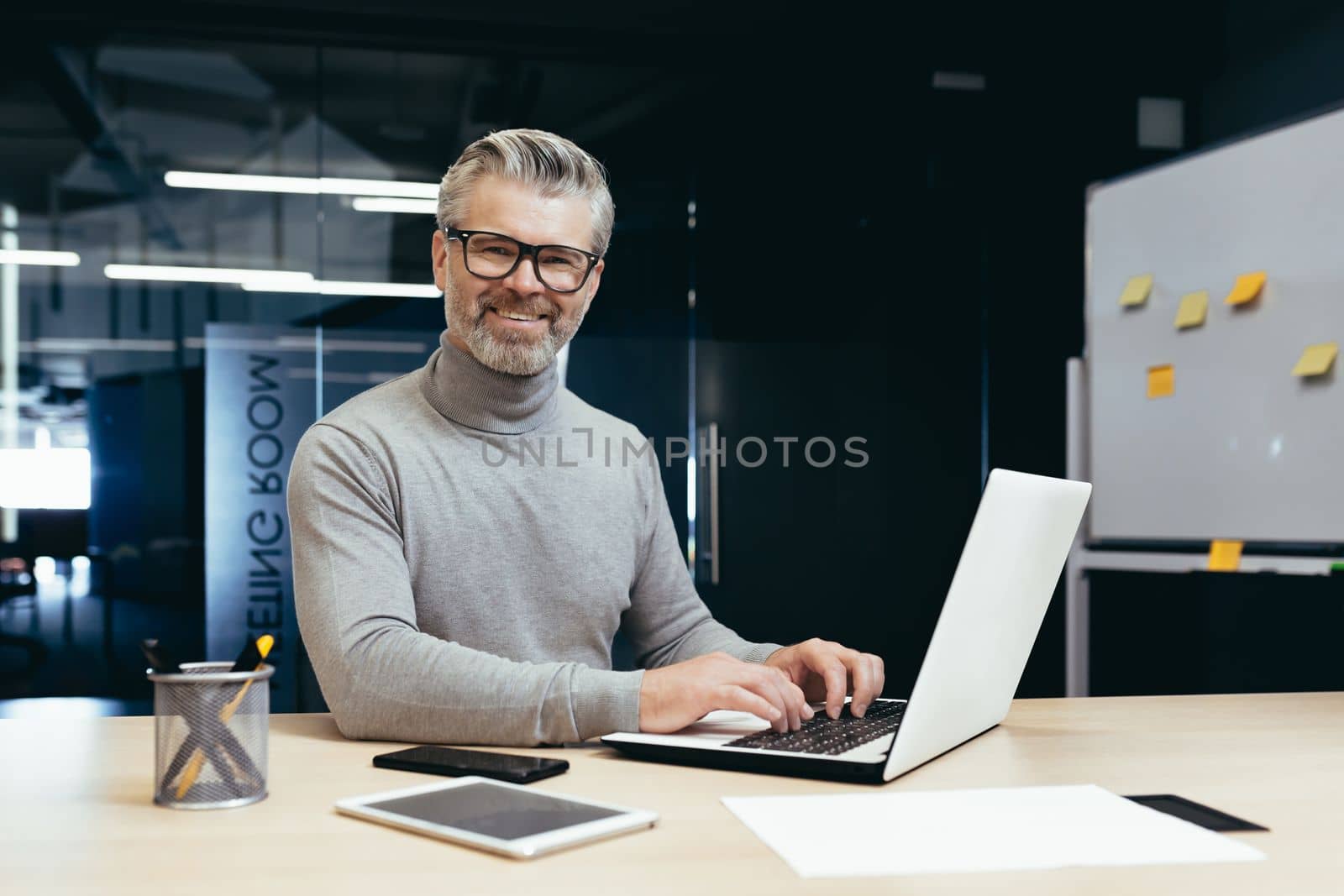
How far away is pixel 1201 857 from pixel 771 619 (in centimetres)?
323

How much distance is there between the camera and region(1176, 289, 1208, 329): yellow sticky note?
3.07 m

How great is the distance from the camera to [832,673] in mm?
1188

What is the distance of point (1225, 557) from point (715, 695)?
7.66 ft

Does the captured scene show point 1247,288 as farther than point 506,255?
Yes

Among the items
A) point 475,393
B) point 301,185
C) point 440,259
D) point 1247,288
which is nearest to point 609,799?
point 475,393

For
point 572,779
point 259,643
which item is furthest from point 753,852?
point 259,643

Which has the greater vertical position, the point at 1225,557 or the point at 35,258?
the point at 35,258

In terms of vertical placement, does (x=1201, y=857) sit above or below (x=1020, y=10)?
below

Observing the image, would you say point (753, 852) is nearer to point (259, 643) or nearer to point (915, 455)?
point (259, 643)

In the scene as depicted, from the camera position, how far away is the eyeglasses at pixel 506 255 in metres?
1.48

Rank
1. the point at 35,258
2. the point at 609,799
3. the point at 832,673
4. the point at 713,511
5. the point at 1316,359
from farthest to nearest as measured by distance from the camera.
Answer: the point at 713,511 < the point at 35,258 < the point at 1316,359 < the point at 832,673 < the point at 609,799

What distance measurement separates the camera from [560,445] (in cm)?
160

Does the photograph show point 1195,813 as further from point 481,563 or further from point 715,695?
point 481,563

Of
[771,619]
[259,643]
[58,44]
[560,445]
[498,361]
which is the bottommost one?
[771,619]
